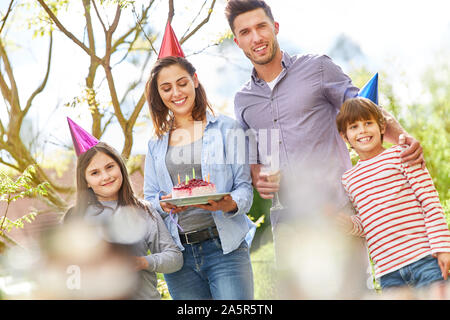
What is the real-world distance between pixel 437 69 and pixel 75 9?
2075 millimetres

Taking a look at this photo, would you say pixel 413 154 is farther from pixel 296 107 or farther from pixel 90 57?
pixel 90 57

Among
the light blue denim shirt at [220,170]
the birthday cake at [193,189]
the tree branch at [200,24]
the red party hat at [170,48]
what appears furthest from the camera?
the tree branch at [200,24]

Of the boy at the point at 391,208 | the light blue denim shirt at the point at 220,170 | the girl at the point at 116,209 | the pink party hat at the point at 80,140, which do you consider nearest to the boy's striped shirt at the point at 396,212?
the boy at the point at 391,208

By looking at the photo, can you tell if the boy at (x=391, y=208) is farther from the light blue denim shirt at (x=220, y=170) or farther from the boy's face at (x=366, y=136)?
the light blue denim shirt at (x=220, y=170)

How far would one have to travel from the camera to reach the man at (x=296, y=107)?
1.80 m

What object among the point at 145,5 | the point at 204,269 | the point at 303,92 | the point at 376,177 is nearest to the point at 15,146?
the point at 145,5

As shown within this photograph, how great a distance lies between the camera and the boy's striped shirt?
5.20 ft

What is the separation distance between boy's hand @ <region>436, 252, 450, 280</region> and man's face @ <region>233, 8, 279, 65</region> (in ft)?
3.12

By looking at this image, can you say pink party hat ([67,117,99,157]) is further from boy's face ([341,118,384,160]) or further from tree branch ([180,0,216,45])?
boy's face ([341,118,384,160])

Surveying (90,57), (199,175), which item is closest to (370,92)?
(199,175)

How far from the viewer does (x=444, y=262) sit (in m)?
1.56

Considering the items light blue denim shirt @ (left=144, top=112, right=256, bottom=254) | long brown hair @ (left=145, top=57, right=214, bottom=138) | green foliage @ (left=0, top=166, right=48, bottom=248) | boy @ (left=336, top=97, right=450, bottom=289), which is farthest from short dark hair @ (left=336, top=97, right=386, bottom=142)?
green foliage @ (left=0, top=166, right=48, bottom=248)

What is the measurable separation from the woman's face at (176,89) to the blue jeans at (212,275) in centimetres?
54
